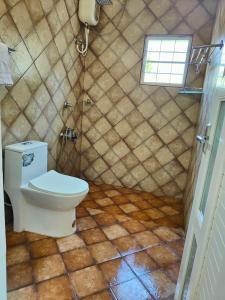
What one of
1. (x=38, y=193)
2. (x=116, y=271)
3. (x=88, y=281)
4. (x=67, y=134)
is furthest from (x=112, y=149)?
(x=88, y=281)

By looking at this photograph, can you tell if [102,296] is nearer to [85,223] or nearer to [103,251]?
[103,251]

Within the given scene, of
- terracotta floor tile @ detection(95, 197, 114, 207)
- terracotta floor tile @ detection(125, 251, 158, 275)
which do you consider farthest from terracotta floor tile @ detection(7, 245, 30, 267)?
terracotta floor tile @ detection(95, 197, 114, 207)

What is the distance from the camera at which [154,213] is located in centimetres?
244

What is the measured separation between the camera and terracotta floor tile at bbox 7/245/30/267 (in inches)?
60.7

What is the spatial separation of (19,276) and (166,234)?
50.7 inches

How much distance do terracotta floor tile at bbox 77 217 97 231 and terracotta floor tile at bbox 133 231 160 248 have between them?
0.43 metres

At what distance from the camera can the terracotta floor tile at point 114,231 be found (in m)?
1.95

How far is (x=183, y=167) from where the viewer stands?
2.73 m

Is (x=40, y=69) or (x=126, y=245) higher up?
(x=40, y=69)

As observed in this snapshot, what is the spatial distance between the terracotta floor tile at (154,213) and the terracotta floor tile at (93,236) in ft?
2.14

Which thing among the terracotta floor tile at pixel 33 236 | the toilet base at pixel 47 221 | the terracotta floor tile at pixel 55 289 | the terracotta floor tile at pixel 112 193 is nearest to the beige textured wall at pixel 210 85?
the terracotta floor tile at pixel 112 193

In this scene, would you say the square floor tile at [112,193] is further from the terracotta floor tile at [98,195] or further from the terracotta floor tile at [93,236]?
the terracotta floor tile at [93,236]

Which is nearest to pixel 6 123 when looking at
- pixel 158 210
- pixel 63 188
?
pixel 63 188

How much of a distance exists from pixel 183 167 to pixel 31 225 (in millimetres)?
1874
